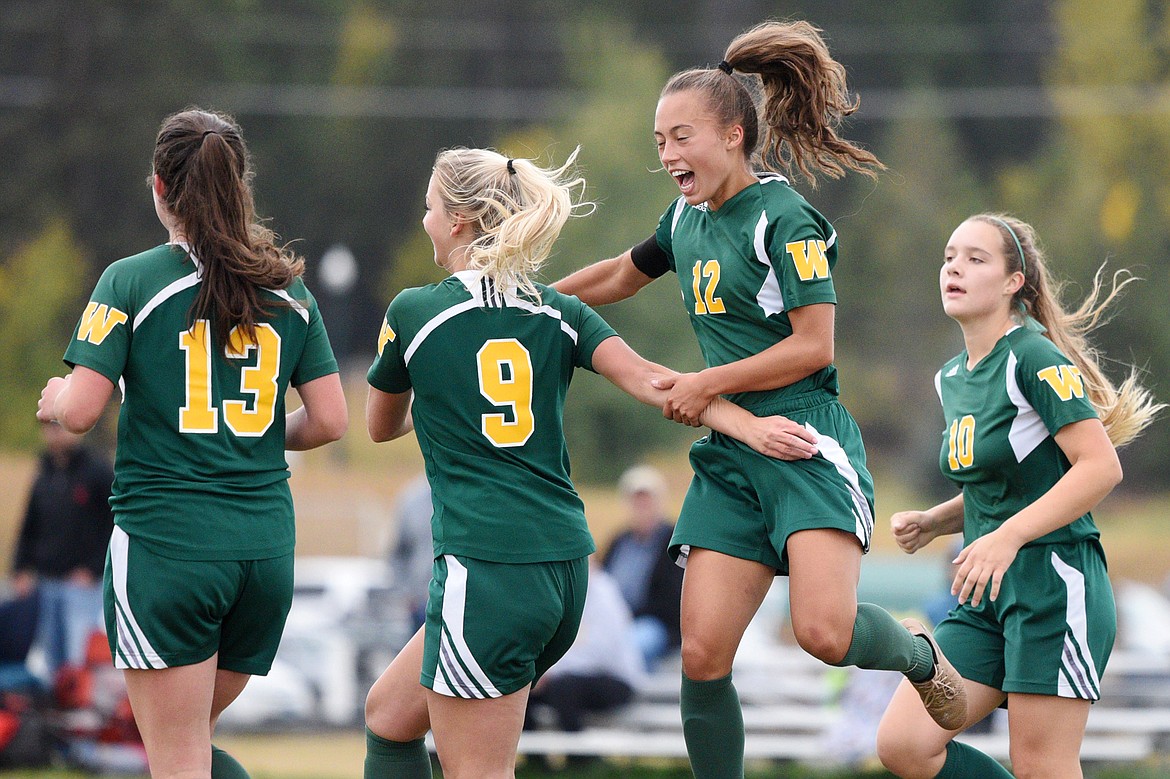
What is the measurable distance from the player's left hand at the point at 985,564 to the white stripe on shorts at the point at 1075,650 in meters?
0.21

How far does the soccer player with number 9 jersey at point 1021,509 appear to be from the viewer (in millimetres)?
3525

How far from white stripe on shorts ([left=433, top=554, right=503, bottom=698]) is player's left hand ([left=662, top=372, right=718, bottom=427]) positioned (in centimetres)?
72

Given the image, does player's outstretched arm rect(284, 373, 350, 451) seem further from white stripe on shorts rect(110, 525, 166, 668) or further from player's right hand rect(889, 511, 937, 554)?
player's right hand rect(889, 511, 937, 554)

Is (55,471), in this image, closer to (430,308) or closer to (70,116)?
(430,308)

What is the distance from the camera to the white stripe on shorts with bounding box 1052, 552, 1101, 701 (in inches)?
139

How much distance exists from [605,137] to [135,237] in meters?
9.86

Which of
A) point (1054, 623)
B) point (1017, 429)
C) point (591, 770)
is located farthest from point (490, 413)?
point (591, 770)

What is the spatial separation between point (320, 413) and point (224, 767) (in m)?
0.93

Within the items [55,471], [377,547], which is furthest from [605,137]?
[55,471]

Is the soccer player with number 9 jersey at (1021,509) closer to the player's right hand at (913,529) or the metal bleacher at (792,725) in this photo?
the player's right hand at (913,529)

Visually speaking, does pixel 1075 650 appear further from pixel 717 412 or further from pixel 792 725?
pixel 792 725

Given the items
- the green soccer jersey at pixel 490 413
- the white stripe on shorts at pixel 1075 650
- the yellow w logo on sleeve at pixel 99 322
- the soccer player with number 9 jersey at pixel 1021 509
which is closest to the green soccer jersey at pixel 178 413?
the yellow w logo on sleeve at pixel 99 322

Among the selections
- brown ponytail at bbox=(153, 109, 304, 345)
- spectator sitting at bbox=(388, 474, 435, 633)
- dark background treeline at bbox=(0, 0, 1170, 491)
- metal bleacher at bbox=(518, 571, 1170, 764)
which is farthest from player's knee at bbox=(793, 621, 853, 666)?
dark background treeline at bbox=(0, 0, 1170, 491)

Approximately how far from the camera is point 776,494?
349 centimetres
